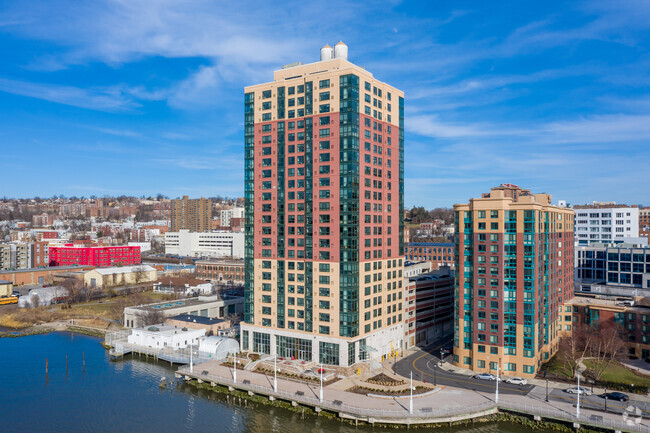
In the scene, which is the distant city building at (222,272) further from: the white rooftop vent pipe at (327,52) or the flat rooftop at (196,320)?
the white rooftop vent pipe at (327,52)

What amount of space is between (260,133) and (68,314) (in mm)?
79877

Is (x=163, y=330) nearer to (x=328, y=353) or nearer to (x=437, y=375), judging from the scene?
(x=328, y=353)

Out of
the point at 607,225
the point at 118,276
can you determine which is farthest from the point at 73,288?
the point at 607,225

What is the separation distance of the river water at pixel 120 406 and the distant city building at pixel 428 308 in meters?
35.2

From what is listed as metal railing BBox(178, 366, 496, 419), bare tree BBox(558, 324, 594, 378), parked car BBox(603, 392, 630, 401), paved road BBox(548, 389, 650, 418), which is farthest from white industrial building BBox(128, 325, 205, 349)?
parked car BBox(603, 392, 630, 401)

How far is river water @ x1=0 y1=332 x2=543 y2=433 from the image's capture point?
201 feet

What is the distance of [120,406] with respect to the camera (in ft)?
221

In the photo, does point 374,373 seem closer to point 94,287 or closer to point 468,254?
point 468,254

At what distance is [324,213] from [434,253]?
9745cm

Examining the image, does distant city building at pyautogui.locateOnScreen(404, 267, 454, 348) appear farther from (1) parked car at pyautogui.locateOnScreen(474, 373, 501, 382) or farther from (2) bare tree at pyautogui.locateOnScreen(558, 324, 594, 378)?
(2) bare tree at pyautogui.locateOnScreen(558, 324, 594, 378)

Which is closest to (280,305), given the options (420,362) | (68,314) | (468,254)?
(420,362)

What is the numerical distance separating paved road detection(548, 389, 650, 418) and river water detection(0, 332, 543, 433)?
8.84m

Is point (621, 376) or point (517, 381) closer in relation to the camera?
point (517, 381)

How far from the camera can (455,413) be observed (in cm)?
6059
